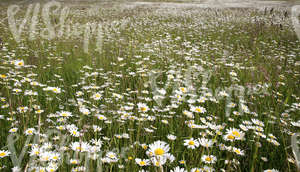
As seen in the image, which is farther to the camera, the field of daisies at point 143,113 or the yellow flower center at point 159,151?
the field of daisies at point 143,113

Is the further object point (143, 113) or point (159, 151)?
point (143, 113)

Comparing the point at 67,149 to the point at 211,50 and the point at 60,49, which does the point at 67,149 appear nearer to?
the point at 60,49

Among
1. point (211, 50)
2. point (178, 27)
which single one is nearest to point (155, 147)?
point (211, 50)

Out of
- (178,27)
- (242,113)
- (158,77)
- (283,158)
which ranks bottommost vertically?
(283,158)

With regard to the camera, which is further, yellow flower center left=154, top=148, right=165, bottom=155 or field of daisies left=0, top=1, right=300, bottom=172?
field of daisies left=0, top=1, right=300, bottom=172

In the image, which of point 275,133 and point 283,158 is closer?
point 283,158

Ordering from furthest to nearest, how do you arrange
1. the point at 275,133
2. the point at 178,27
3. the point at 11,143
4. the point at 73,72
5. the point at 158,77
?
the point at 178,27, the point at 73,72, the point at 158,77, the point at 275,133, the point at 11,143

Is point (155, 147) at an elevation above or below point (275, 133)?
above

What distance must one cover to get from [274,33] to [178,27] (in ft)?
13.4

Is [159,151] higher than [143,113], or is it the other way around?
[159,151]

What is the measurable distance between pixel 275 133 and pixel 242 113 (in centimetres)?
41

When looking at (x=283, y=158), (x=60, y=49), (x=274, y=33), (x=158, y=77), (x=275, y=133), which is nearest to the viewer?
(x=283, y=158)

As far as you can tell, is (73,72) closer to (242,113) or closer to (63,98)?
(63,98)

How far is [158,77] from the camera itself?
3.84 m
